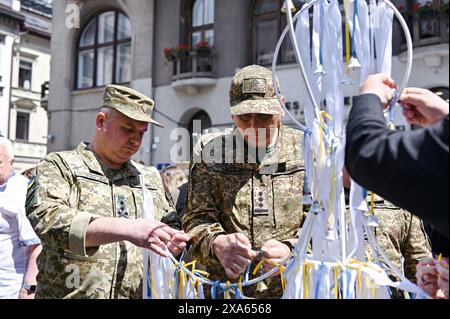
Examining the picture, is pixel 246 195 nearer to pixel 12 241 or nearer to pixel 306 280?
pixel 306 280

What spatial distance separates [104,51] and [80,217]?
11.7 meters

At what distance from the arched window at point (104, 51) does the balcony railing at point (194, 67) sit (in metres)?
1.72

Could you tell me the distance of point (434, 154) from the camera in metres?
0.94

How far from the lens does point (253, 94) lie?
1776 millimetres

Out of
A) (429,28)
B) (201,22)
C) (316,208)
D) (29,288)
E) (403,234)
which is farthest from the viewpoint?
(201,22)

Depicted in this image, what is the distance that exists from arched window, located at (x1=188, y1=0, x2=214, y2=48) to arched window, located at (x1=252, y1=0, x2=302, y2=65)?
101 cm

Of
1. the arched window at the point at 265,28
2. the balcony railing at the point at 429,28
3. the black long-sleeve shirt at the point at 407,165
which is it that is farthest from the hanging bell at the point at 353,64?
the arched window at the point at 265,28

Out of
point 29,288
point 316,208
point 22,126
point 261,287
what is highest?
point 22,126

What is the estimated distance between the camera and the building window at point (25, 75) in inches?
766

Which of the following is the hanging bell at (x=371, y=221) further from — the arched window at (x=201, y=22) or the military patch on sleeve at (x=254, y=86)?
the arched window at (x=201, y=22)

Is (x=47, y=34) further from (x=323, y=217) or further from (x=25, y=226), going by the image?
(x=323, y=217)

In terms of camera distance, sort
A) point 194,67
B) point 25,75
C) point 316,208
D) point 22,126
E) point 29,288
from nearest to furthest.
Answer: point 316,208
point 29,288
point 194,67
point 25,75
point 22,126

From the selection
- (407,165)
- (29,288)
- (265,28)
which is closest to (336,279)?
(407,165)

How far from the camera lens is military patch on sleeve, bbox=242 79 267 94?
1.78m
